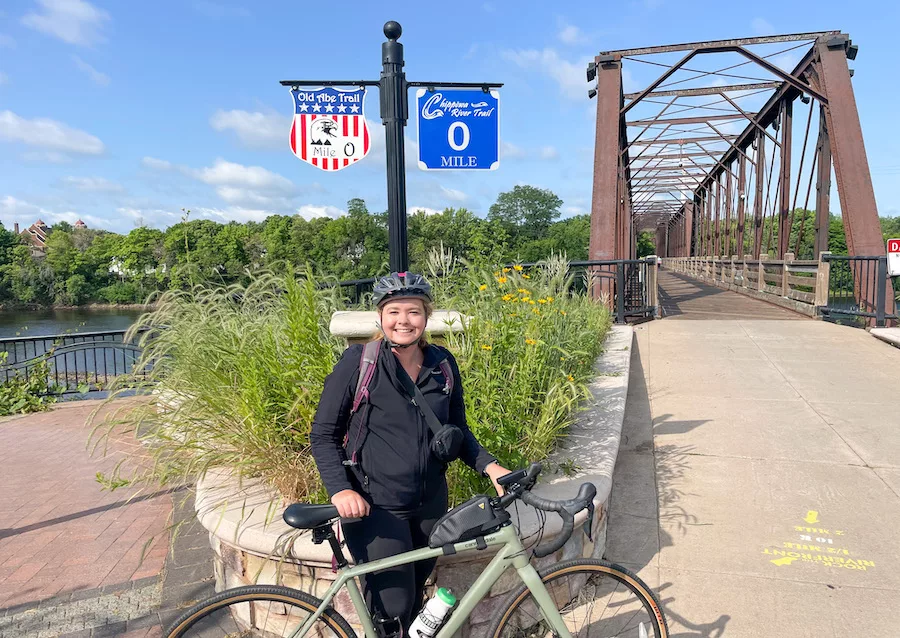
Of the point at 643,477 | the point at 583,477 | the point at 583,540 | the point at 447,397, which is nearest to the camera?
the point at 447,397

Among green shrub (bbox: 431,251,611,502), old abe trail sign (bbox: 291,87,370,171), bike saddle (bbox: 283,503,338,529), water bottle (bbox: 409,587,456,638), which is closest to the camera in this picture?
bike saddle (bbox: 283,503,338,529)

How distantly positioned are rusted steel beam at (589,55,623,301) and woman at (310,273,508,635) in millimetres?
8834

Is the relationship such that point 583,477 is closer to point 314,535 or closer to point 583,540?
point 583,540

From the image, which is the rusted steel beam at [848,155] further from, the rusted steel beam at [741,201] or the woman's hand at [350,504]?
the rusted steel beam at [741,201]

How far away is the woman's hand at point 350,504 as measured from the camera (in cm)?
183

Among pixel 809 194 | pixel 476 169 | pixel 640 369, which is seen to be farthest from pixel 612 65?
pixel 476 169

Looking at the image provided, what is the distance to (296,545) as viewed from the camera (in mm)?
2422

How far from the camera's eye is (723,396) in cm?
602

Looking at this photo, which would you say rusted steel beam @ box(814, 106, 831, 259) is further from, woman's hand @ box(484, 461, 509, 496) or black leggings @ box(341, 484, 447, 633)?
black leggings @ box(341, 484, 447, 633)

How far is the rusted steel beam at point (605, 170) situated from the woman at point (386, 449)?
8.83 m

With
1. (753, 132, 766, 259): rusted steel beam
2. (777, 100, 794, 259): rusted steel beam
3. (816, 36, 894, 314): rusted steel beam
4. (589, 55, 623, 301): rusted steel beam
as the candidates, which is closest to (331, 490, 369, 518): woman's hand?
(589, 55, 623, 301): rusted steel beam

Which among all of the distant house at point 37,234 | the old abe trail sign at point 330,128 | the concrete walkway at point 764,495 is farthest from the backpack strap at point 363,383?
the distant house at point 37,234

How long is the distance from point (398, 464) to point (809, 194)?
15020 millimetres

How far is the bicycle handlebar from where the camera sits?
1.80 m
